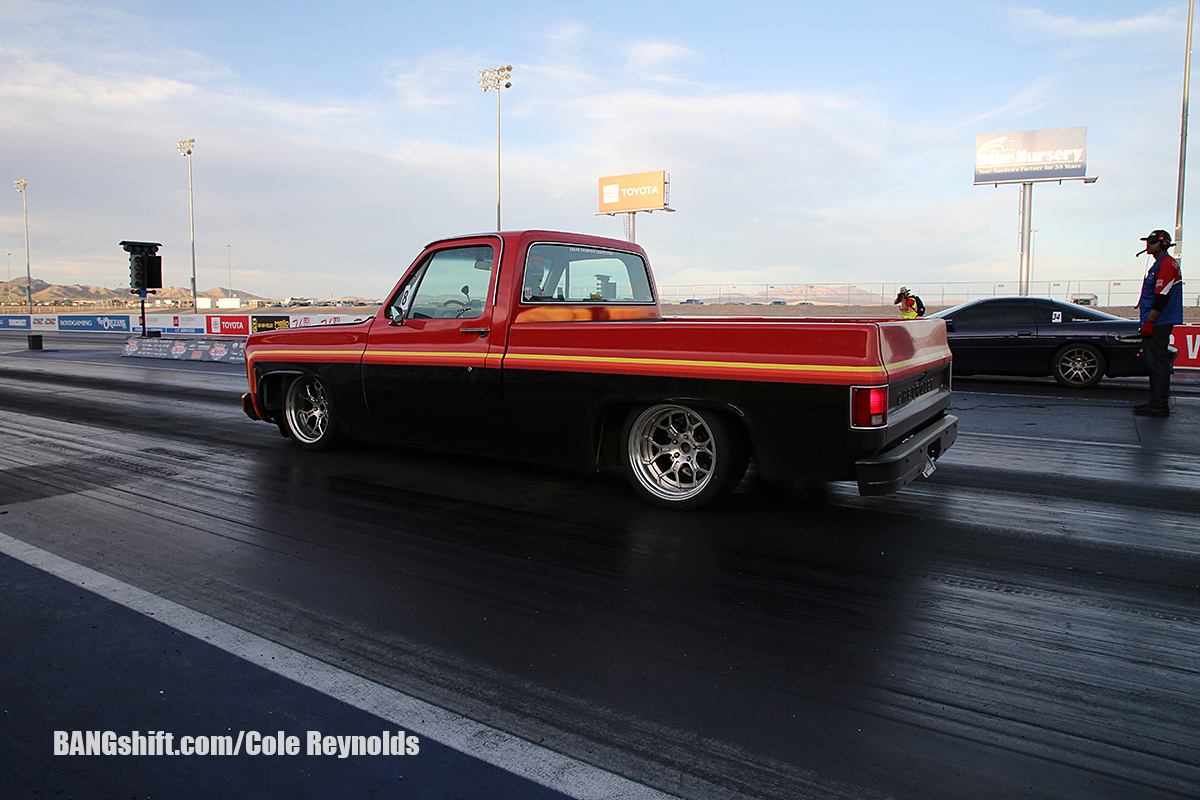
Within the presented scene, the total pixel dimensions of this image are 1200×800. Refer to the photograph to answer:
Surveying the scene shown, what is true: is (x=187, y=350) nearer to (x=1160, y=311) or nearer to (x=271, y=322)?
(x=271, y=322)

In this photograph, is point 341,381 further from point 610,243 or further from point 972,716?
point 972,716

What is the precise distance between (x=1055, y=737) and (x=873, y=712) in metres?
0.53

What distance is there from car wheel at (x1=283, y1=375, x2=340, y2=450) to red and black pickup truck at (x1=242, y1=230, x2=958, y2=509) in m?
0.03

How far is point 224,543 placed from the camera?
4309mm

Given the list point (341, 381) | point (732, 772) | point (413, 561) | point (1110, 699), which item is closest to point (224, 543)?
point (413, 561)

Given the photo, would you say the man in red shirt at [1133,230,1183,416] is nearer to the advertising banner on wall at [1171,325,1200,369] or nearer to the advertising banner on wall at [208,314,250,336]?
the advertising banner on wall at [1171,325,1200,369]

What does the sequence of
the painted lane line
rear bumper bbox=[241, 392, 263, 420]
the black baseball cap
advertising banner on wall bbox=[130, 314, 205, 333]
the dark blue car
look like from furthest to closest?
1. advertising banner on wall bbox=[130, 314, 205, 333]
2. the dark blue car
3. the black baseball cap
4. rear bumper bbox=[241, 392, 263, 420]
5. the painted lane line

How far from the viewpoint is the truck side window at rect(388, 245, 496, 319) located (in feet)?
18.1

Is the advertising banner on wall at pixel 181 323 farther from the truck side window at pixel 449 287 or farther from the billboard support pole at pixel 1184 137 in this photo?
the billboard support pole at pixel 1184 137

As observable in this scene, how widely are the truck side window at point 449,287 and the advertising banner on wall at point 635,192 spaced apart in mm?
66757

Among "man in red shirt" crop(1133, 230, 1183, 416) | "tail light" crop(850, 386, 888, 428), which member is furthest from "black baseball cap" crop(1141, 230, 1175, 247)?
"tail light" crop(850, 386, 888, 428)

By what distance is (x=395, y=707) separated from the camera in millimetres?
2520

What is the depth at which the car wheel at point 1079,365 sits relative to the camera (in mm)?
11969

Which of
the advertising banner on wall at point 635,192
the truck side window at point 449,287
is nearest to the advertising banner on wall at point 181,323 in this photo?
the truck side window at point 449,287
